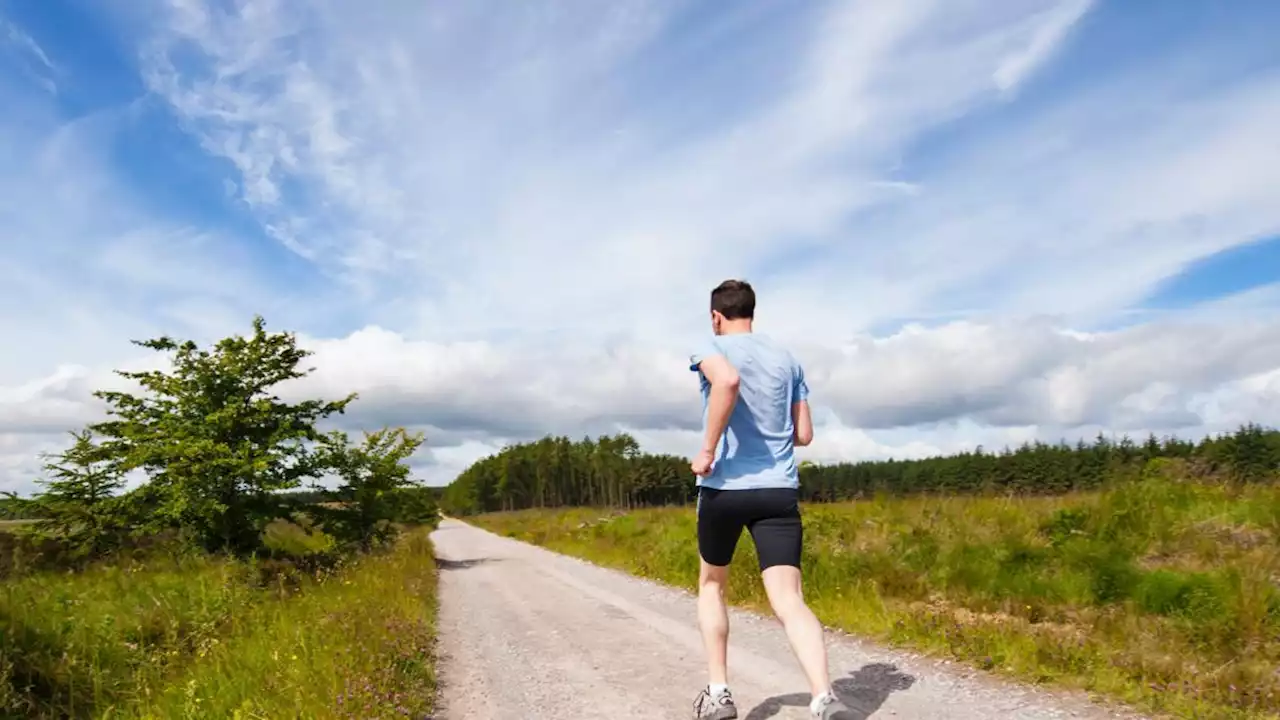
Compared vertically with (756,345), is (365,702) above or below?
below

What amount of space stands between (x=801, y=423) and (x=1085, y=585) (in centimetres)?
452

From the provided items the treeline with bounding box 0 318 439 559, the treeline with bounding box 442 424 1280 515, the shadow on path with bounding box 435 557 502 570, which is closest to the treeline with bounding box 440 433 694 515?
the treeline with bounding box 442 424 1280 515

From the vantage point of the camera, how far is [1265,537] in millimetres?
7098

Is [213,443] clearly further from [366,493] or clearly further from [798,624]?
[798,624]

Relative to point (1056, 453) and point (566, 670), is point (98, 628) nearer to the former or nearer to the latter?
point (566, 670)

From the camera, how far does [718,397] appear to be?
3516 millimetres

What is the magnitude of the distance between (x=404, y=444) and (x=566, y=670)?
16463 millimetres

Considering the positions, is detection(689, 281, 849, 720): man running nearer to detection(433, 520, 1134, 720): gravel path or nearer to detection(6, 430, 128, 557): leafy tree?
detection(433, 520, 1134, 720): gravel path

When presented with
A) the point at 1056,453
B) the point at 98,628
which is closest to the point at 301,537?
the point at 98,628

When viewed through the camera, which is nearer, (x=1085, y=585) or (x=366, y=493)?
(x=1085, y=585)

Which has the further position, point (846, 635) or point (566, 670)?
point (846, 635)

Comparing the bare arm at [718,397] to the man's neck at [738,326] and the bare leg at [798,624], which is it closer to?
the man's neck at [738,326]

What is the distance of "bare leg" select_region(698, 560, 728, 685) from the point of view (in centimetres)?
387

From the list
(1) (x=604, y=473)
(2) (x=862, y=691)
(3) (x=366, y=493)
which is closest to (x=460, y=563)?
(3) (x=366, y=493)
